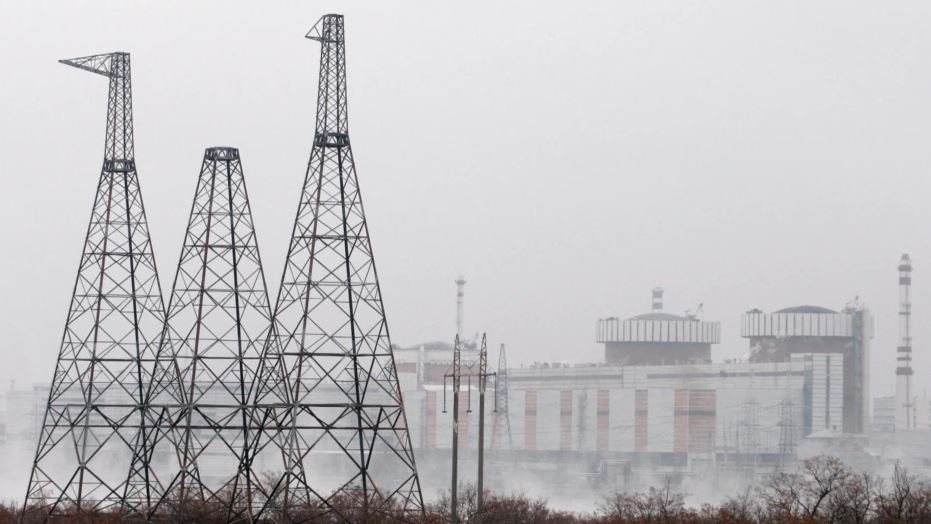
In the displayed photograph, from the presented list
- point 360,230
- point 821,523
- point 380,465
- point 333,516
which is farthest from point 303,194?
point 380,465

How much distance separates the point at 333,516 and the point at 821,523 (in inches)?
622

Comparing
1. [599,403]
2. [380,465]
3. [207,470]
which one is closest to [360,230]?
[380,465]

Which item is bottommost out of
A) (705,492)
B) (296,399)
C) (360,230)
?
(705,492)

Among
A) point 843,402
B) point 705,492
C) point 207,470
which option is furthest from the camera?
point 843,402

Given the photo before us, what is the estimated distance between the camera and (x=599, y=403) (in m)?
199

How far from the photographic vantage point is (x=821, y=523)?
182 feet

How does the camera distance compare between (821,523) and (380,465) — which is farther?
(380,465)

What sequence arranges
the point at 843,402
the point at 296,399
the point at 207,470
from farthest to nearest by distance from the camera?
the point at 843,402
the point at 207,470
the point at 296,399

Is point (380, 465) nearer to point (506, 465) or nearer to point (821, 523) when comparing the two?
point (506, 465)

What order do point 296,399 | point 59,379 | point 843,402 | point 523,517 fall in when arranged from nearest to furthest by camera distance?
point 296,399
point 59,379
point 523,517
point 843,402

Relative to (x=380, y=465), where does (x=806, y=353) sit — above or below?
above

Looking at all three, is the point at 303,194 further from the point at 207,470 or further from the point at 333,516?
the point at 207,470

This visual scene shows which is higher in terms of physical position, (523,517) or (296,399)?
(296,399)

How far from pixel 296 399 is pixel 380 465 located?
394 feet
